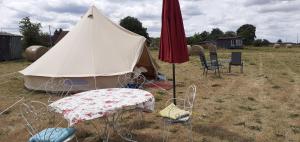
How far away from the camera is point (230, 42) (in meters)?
50.7

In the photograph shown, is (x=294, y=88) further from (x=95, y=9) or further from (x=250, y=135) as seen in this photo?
(x=95, y=9)

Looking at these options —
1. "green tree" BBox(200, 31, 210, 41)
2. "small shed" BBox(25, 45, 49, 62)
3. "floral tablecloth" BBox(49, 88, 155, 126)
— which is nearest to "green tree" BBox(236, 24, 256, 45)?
"green tree" BBox(200, 31, 210, 41)

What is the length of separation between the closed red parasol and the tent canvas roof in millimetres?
4033

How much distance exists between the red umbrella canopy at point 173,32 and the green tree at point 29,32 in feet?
84.5

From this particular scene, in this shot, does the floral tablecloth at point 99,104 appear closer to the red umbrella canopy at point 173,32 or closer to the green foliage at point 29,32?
the red umbrella canopy at point 173,32

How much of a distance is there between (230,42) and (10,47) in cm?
3247

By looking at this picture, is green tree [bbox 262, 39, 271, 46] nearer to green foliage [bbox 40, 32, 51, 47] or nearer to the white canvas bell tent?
green foliage [bbox 40, 32, 51, 47]

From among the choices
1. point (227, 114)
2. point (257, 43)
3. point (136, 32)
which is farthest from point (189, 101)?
point (257, 43)

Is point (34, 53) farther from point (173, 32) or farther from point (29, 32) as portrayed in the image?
point (173, 32)

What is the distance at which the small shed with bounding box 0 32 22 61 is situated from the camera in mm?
25766

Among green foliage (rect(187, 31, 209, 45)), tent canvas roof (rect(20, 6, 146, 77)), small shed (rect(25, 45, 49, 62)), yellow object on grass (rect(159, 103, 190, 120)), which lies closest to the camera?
yellow object on grass (rect(159, 103, 190, 120))

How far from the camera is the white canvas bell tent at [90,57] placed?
1055 cm

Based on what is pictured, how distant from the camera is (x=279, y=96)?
10.0m

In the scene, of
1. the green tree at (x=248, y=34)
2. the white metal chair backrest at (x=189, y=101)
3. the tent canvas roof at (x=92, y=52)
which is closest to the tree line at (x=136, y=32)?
the green tree at (x=248, y=34)
